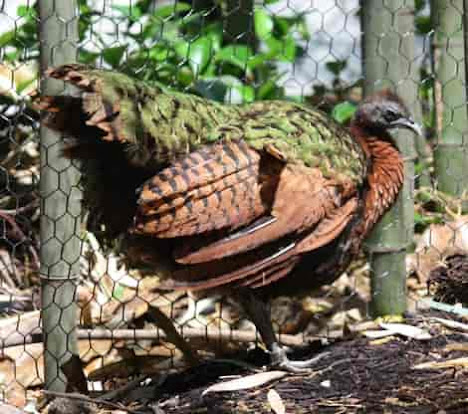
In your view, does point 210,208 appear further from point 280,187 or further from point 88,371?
point 88,371

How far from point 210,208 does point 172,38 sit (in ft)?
6.04

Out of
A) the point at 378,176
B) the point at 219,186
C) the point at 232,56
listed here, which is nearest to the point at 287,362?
the point at 219,186

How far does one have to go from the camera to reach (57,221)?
12.3ft

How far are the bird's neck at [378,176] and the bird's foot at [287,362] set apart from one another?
0.56 m

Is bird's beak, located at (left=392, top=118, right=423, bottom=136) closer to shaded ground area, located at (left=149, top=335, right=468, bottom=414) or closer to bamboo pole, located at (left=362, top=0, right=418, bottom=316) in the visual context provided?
bamboo pole, located at (left=362, top=0, right=418, bottom=316)

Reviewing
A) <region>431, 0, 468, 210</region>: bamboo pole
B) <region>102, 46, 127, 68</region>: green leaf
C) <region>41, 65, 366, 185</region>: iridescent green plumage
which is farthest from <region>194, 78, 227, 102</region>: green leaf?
<region>431, 0, 468, 210</region>: bamboo pole

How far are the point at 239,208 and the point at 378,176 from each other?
2.71ft

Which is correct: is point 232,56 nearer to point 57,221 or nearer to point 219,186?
point 219,186

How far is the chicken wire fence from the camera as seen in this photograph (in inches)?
151

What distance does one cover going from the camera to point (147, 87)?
3762 millimetres

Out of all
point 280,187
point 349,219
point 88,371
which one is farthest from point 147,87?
point 88,371

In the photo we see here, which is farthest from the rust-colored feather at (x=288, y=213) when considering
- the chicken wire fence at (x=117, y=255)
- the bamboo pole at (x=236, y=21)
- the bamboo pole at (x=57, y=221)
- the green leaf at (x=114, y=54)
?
the green leaf at (x=114, y=54)

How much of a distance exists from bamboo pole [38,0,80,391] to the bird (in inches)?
3.5

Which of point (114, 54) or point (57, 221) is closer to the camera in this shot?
point (57, 221)
